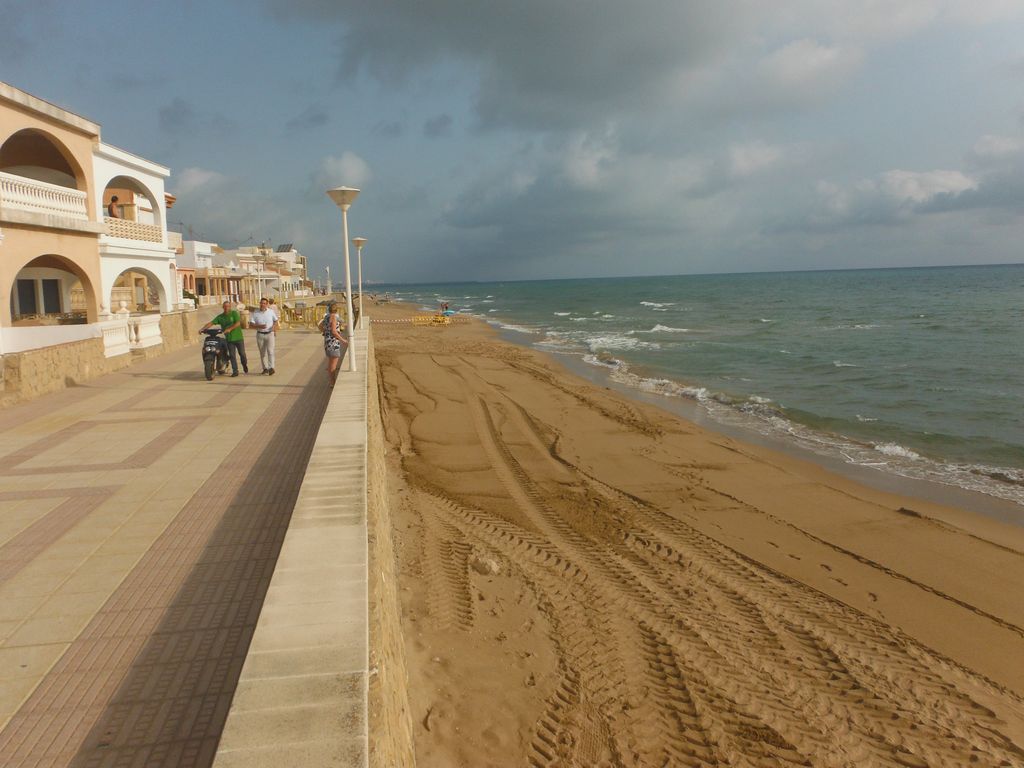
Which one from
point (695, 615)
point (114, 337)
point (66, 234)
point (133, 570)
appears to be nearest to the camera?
point (133, 570)

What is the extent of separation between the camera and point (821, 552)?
7.37m

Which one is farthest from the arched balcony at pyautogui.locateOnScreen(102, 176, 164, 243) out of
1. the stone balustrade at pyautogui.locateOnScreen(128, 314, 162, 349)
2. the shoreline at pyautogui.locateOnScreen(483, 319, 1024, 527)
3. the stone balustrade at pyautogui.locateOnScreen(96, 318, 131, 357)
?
the shoreline at pyautogui.locateOnScreen(483, 319, 1024, 527)

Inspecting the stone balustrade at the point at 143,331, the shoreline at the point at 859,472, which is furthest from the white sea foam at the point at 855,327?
the stone balustrade at the point at 143,331

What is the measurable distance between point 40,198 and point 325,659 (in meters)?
13.7

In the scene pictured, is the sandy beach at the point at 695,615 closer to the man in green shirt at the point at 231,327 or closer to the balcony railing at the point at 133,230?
the man in green shirt at the point at 231,327

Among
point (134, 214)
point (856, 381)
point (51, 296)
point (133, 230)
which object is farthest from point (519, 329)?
point (133, 230)

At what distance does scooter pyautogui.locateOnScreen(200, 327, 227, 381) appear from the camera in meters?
11.7

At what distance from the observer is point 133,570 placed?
14.5 feet

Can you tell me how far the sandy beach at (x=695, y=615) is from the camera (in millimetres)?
4293

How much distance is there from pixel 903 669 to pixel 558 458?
6331mm

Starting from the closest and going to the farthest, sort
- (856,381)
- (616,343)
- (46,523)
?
(46,523) < (856,381) < (616,343)

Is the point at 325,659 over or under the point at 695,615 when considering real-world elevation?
over

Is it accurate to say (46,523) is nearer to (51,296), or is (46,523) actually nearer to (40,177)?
(40,177)

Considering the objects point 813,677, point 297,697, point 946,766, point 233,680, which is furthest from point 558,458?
point 297,697
